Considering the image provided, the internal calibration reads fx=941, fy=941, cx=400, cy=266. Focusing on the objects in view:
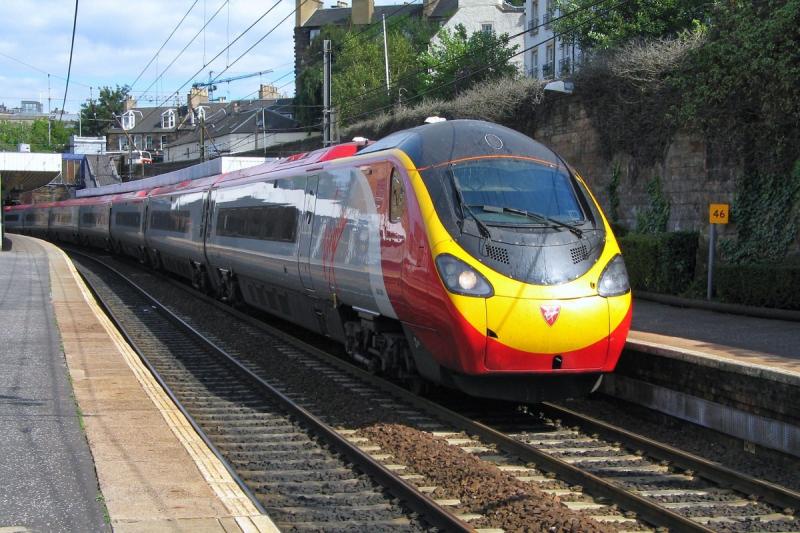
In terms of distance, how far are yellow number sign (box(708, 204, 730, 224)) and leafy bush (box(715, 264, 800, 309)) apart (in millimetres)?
945

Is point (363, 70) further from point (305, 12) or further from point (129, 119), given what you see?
point (129, 119)

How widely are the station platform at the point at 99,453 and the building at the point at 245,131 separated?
5216 cm

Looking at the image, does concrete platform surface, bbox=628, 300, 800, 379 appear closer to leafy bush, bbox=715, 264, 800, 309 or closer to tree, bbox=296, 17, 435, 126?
leafy bush, bbox=715, 264, 800, 309

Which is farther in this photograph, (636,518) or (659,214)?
(659,214)

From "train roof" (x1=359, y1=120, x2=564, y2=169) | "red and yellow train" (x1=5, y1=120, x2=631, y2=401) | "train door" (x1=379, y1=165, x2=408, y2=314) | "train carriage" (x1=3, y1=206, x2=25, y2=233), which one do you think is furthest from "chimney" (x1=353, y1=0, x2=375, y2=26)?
"train door" (x1=379, y1=165, x2=408, y2=314)

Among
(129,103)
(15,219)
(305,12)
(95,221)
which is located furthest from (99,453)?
(129,103)

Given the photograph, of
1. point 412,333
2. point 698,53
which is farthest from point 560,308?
point 698,53

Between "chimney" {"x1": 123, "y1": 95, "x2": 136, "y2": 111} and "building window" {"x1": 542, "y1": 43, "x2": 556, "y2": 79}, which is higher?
"chimney" {"x1": 123, "y1": 95, "x2": 136, "y2": 111}

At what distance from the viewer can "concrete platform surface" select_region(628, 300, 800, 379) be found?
10.2 meters

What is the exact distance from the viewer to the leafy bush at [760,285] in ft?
49.4

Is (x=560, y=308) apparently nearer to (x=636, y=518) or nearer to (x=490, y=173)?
(x=490, y=173)

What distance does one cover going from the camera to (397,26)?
67.1m

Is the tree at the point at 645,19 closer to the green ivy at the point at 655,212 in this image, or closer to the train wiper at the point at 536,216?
the green ivy at the point at 655,212

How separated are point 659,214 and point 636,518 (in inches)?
606
